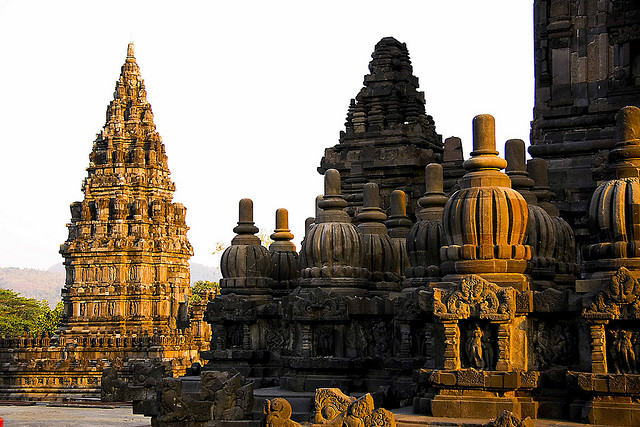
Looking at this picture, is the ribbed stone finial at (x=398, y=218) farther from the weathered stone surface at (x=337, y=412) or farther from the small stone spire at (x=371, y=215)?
the weathered stone surface at (x=337, y=412)

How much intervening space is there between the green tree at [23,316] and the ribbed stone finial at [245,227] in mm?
97707

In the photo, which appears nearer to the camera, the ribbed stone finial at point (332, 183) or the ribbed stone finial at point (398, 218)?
the ribbed stone finial at point (332, 183)

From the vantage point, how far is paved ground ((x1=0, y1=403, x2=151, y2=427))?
30828 mm

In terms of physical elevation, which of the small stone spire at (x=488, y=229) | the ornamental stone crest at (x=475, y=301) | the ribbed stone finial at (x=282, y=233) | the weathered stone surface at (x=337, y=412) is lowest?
the weathered stone surface at (x=337, y=412)

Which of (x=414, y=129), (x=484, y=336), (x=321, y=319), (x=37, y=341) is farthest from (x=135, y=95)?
(x=484, y=336)

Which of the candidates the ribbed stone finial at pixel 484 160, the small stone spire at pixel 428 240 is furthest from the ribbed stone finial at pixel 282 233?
the ribbed stone finial at pixel 484 160

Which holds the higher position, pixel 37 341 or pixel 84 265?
pixel 84 265

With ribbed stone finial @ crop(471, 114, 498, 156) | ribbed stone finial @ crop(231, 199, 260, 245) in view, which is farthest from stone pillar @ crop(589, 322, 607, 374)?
ribbed stone finial @ crop(231, 199, 260, 245)

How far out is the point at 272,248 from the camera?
90.3 feet

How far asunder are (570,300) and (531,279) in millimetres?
1109

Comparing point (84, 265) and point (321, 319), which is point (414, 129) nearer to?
point (321, 319)

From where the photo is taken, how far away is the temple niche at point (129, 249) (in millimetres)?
84562

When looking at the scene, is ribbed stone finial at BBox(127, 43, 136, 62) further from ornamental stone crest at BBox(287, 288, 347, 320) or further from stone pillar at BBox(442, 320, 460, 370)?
stone pillar at BBox(442, 320, 460, 370)

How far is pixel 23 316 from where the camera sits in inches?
5458
